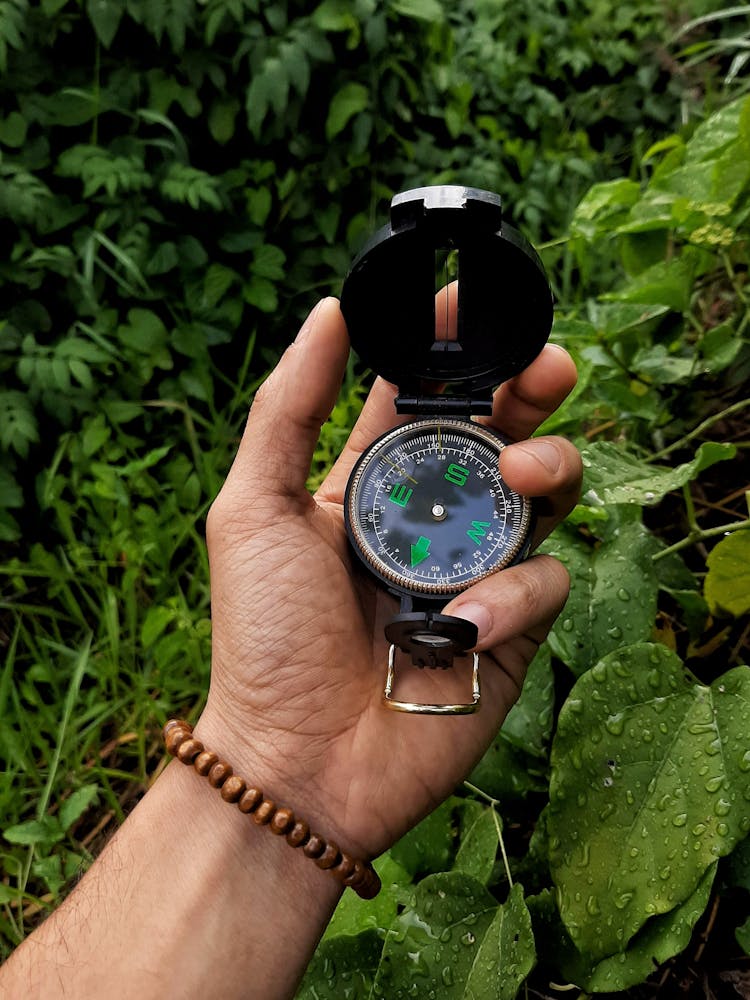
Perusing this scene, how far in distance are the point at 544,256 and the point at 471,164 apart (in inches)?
21.9

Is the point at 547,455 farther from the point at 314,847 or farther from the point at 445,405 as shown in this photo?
the point at 314,847

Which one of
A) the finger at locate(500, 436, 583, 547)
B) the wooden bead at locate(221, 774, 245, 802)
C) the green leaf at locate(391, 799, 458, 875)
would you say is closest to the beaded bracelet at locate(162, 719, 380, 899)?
the wooden bead at locate(221, 774, 245, 802)

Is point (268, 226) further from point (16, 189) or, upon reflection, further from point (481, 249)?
point (481, 249)

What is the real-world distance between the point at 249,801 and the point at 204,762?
4.4 inches

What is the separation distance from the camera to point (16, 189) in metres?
2.69

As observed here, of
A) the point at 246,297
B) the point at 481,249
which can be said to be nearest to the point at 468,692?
the point at 481,249

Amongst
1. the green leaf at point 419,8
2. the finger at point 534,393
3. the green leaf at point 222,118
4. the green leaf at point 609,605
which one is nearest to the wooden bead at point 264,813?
the green leaf at point 609,605

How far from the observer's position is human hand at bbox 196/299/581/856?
1.54 metres

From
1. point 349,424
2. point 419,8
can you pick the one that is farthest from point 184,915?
point 419,8

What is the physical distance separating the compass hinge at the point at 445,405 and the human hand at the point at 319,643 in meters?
0.09

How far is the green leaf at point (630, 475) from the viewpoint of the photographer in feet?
5.37

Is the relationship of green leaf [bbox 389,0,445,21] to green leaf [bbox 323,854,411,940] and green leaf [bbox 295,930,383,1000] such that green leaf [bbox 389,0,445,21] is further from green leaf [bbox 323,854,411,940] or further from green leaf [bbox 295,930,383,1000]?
green leaf [bbox 295,930,383,1000]

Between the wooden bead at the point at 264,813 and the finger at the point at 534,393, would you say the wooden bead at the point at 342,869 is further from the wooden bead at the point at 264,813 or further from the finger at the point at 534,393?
the finger at the point at 534,393

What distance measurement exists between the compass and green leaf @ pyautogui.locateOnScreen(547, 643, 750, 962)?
1.09 ft
